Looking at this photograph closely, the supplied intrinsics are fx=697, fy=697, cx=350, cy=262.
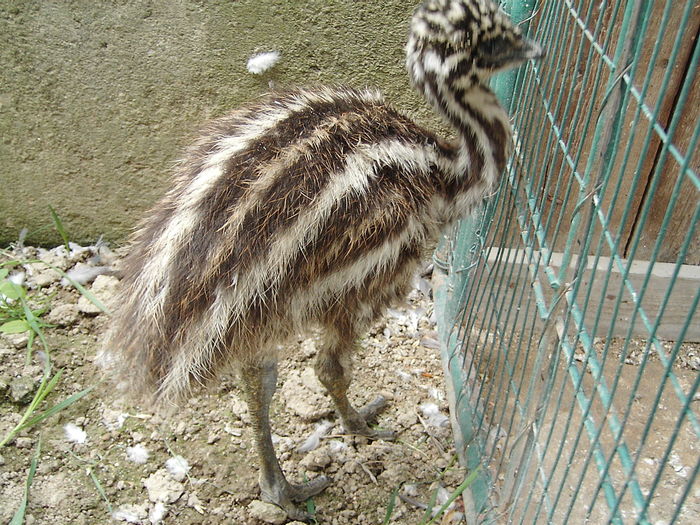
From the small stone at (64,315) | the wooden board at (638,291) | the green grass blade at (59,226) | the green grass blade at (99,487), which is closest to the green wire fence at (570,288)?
the wooden board at (638,291)

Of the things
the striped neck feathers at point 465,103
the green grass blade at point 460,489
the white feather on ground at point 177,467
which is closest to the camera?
the striped neck feathers at point 465,103

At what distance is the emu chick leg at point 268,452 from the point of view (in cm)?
242

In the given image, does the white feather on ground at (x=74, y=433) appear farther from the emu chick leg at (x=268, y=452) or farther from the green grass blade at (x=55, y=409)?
the emu chick leg at (x=268, y=452)

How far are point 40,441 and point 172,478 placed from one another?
1.80 feet

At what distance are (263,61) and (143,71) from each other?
543mm

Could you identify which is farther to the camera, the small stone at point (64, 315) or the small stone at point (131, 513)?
the small stone at point (64, 315)

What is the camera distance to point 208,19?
3.02m

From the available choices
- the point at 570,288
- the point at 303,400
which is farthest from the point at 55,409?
the point at 570,288

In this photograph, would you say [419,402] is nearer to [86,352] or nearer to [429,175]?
[429,175]

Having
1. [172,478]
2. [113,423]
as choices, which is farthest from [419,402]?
[113,423]

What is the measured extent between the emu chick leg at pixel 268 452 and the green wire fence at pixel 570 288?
62 centimetres

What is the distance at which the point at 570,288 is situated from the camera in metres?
1.69

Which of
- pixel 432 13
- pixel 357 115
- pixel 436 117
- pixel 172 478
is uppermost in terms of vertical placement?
pixel 432 13

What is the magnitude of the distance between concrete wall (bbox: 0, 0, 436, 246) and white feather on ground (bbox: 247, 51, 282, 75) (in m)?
0.03
